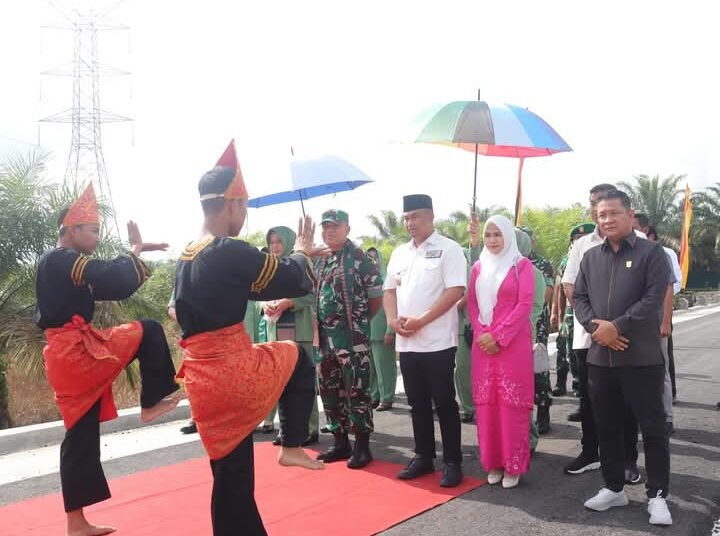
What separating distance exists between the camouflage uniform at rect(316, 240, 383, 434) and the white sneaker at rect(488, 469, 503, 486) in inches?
40.7

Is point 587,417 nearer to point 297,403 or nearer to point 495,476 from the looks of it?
point 495,476

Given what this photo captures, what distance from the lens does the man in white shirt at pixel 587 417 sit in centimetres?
506

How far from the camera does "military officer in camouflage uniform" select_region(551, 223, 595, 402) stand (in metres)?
7.17

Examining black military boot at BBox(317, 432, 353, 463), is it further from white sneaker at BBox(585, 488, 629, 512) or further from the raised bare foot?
white sneaker at BBox(585, 488, 629, 512)

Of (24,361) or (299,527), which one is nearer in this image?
(299,527)

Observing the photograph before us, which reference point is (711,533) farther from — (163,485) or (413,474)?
(163,485)

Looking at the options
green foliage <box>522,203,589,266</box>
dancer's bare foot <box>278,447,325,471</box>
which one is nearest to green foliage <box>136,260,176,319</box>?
dancer's bare foot <box>278,447,325,471</box>

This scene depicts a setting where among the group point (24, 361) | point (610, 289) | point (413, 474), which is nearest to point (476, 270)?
point (610, 289)

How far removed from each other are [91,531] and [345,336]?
7.63 ft

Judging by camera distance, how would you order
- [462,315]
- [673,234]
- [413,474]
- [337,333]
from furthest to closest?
[673,234] → [462,315] → [337,333] → [413,474]

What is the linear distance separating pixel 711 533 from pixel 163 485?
3634mm

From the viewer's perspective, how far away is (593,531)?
4.06 meters

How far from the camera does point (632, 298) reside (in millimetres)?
4309

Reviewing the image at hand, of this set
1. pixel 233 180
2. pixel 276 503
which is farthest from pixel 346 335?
pixel 233 180
